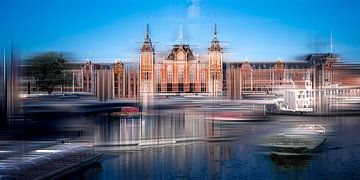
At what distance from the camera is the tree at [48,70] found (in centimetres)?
1016

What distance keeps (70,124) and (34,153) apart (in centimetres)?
482

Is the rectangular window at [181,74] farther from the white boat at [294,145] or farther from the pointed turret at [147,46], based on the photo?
the white boat at [294,145]

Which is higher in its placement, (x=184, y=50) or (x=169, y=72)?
(x=184, y=50)

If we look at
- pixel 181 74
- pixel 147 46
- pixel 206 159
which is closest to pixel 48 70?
pixel 147 46

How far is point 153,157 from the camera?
526cm

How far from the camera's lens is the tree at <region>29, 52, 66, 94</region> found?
10164mm

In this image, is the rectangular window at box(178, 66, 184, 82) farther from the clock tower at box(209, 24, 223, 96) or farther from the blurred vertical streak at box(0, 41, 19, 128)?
the blurred vertical streak at box(0, 41, 19, 128)

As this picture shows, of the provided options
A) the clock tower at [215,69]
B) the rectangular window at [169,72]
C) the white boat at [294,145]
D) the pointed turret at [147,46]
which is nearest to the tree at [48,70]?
the pointed turret at [147,46]

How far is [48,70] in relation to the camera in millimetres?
10625

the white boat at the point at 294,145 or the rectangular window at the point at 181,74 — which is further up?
the rectangular window at the point at 181,74

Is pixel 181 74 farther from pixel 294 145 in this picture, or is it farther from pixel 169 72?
pixel 294 145

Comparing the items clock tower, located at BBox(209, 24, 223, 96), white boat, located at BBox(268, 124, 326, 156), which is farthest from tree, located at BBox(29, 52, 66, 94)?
white boat, located at BBox(268, 124, 326, 156)

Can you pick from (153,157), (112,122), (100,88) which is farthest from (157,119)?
(153,157)

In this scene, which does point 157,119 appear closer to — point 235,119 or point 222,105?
point 235,119
